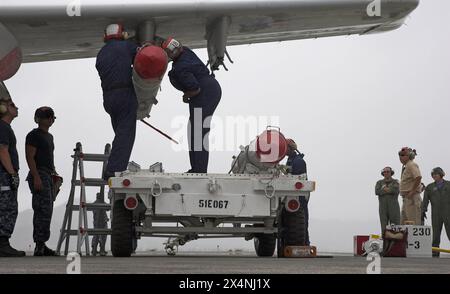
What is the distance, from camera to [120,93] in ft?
32.2

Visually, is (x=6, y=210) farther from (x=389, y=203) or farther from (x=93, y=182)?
(x=389, y=203)

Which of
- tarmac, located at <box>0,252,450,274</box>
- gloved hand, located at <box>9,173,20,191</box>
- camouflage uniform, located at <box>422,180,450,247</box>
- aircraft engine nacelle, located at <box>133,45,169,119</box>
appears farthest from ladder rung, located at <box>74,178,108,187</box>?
camouflage uniform, located at <box>422,180,450,247</box>

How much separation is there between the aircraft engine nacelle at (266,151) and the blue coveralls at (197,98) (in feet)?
2.69

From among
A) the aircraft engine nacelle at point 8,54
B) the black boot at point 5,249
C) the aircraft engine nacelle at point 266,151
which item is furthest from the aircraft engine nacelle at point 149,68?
the aircraft engine nacelle at point 8,54

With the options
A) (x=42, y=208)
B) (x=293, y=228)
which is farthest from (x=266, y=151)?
(x=42, y=208)

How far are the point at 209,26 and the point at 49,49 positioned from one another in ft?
13.4

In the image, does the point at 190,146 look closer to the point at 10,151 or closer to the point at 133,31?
the point at 10,151

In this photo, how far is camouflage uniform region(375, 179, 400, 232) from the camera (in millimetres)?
14719

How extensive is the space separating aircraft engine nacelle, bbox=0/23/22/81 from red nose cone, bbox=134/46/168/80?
5.02 meters

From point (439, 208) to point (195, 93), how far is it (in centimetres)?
664

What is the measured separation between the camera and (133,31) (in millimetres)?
14281

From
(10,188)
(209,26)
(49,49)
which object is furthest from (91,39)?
(10,188)

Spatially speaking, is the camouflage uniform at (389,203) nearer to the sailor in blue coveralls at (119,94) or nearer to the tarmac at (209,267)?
the sailor in blue coveralls at (119,94)
